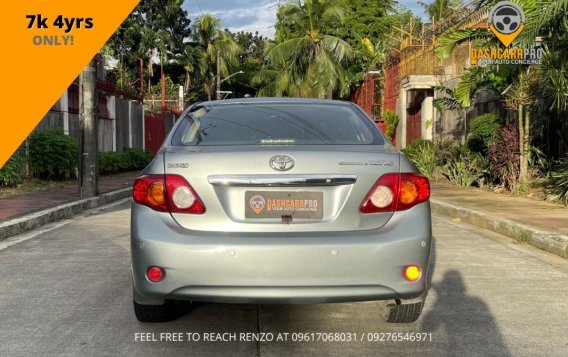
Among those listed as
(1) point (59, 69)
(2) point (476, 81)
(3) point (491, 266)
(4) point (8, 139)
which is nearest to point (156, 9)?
(1) point (59, 69)

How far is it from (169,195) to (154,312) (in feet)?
3.21

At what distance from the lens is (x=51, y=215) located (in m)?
9.20

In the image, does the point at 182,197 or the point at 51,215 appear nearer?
the point at 182,197

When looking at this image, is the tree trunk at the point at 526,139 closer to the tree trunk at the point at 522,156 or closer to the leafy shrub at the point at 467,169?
the tree trunk at the point at 522,156

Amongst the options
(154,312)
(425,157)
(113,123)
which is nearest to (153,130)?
(113,123)

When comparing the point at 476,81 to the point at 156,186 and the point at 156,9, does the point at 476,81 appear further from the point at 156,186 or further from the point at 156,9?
the point at 156,9

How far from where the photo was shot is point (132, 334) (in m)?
3.88

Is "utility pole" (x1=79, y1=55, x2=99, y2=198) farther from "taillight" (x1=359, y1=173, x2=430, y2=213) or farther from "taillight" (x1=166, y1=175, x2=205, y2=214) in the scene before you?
"taillight" (x1=359, y1=173, x2=430, y2=213)

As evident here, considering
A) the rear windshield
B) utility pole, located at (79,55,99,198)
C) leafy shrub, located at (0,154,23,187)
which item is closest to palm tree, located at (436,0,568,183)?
the rear windshield

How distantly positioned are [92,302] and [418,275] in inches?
101

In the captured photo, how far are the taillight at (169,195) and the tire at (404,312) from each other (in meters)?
1.42

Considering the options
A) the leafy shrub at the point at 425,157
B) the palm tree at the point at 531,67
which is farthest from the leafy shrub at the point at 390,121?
the palm tree at the point at 531,67

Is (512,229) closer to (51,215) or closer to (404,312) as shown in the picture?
(404,312)

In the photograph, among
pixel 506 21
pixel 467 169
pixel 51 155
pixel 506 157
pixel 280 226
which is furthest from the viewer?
pixel 467 169
